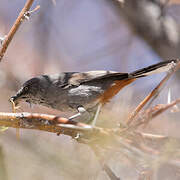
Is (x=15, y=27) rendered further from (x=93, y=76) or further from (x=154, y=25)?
(x=154, y=25)

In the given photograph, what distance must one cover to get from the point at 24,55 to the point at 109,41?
150 centimetres

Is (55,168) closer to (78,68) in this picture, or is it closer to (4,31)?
(78,68)

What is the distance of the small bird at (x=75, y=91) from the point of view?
3.53 metres

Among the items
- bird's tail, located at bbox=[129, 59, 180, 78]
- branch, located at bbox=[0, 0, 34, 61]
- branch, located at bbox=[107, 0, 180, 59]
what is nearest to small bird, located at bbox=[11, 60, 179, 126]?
bird's tail, located at bbox=[129, 59, 180, 78]

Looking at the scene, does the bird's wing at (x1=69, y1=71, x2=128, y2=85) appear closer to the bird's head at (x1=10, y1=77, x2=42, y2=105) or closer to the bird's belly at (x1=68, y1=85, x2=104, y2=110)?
the bird's belly at (x1=68, y1=85, x2=104, y2=110)

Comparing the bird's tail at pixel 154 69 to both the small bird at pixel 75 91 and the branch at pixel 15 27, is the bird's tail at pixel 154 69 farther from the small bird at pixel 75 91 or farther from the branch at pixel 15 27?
the branch at pixel 15 27

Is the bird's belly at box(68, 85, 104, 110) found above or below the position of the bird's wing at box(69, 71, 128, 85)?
below

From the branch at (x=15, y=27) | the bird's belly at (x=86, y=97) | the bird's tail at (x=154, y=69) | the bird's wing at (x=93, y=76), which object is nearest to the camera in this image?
the branch at (x=15, y=27)

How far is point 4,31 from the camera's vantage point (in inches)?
196

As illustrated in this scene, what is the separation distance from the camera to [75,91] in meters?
3.70

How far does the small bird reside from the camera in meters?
3.53

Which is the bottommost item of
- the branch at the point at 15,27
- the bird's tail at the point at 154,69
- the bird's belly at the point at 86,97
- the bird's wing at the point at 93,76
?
the bird's belly at the point at 86,97

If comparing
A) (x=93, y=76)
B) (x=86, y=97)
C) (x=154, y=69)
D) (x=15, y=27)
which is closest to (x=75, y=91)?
(x=86, y=97)

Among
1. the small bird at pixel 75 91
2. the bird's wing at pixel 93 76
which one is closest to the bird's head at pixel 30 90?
the small bird at pixel 75 91
